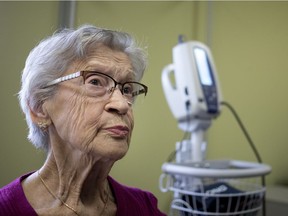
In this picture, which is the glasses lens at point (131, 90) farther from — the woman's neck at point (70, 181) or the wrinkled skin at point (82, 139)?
the woman's neck at point (70, 181)

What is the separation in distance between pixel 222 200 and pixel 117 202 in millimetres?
348

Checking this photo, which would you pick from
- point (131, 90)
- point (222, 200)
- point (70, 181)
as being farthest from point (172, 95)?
point (70, 181)

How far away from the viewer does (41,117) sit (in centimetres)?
88

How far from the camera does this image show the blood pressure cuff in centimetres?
99

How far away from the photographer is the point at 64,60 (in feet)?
2.78

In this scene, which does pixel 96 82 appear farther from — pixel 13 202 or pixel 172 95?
pixel 172 95

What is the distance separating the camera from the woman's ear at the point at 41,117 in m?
0.87

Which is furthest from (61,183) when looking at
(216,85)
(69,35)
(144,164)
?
(144,164)

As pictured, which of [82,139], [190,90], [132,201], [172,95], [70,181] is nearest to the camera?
[82,139]

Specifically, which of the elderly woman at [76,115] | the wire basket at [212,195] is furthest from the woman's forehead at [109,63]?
the wire basket at [212,195]

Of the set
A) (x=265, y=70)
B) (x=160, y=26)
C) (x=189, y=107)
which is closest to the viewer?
(x=189, y=107)

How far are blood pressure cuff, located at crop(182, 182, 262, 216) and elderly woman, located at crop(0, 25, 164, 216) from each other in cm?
26

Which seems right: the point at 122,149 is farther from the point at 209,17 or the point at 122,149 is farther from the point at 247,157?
the point at 209,17

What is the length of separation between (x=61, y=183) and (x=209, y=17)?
60.2 inches
